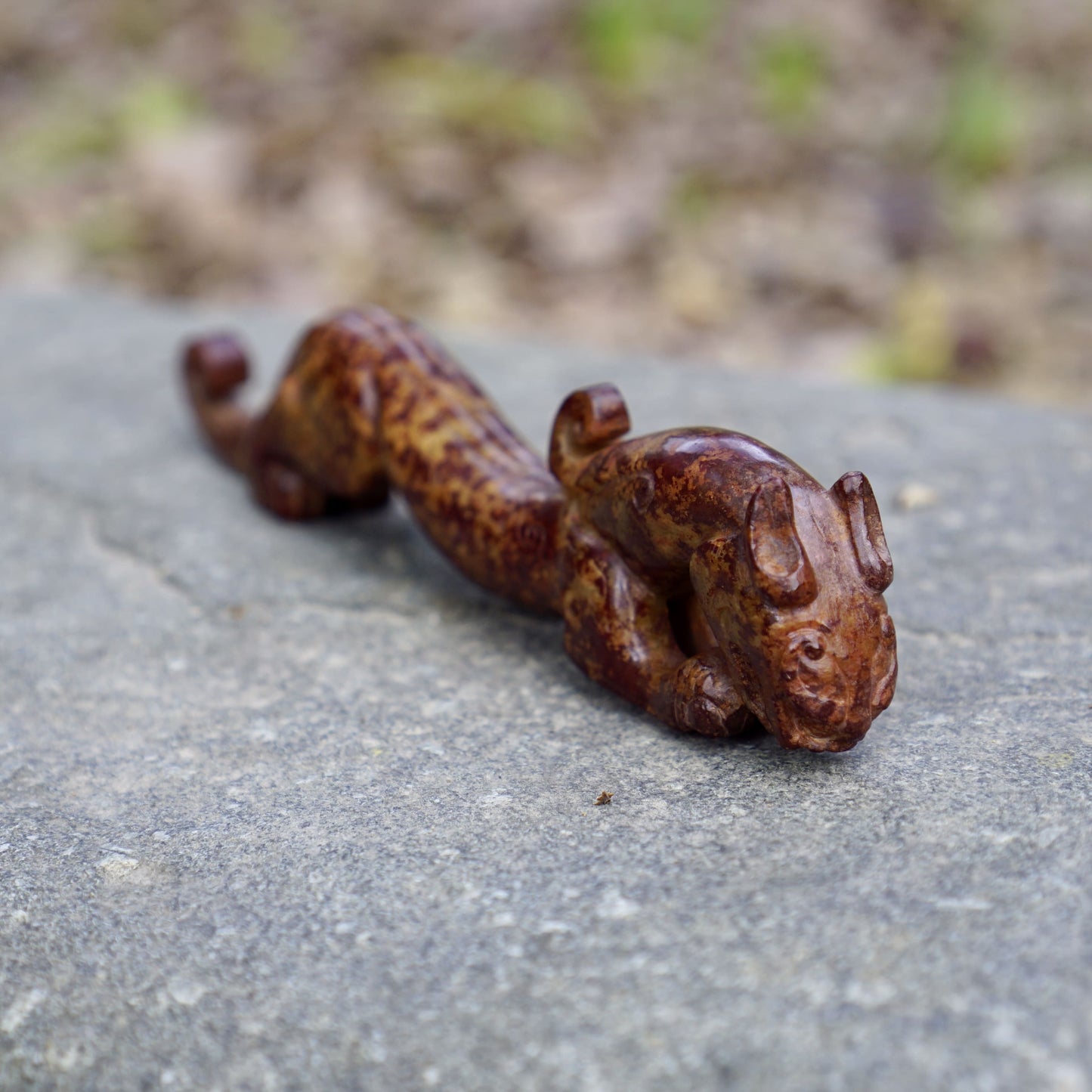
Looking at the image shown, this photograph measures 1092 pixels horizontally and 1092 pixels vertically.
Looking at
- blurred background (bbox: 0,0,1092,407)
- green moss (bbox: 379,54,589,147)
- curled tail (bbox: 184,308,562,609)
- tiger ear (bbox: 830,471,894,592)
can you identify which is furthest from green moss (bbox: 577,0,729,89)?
tiger ear (bbox: 830,471,894,592)

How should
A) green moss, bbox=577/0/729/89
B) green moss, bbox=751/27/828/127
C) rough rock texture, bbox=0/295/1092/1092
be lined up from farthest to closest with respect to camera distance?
green moss, bbox=577/0/729/89
green moss, bbox=751/27/828/127
rough rock texture, bbox=0/295/1092/1092

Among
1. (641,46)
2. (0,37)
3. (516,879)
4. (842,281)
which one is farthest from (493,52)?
(516,879)

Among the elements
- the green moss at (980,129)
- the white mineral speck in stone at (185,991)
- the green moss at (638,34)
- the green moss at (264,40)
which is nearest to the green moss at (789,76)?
the green moss at (638,34)

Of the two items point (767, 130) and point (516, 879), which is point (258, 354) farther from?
point (767, 130)

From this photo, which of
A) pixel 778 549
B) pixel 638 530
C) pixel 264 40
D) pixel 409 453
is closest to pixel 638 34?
pixel 264 40

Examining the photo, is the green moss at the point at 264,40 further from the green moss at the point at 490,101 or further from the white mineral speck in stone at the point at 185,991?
the white mineral speck in stone at the point at 185,991

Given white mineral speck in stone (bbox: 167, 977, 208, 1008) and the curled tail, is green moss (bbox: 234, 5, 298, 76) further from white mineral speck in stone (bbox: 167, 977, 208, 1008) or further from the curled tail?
white mineral speck in stone (bbox: 167, 977, 208, 1008)

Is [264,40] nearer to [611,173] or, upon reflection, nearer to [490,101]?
[490,101]
